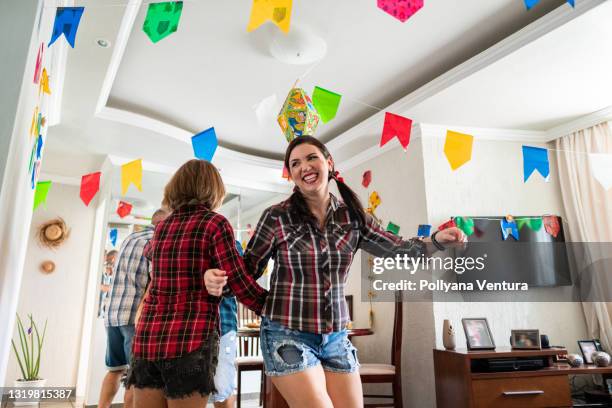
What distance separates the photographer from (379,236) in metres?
1.52

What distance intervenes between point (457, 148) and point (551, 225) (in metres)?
1.08

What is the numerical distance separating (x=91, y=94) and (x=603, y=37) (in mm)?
3499

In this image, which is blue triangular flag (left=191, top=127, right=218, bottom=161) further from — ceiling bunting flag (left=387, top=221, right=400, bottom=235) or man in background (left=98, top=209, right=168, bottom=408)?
ceiling bunting flag (left=387, top=221, right=400, bottom=235)

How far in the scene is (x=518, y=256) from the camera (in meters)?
3.37

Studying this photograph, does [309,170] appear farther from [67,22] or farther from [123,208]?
[123,208]

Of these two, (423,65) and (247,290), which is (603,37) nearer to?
(423,65)

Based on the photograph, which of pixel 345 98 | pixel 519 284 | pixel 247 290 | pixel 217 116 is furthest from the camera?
pixel 217 116

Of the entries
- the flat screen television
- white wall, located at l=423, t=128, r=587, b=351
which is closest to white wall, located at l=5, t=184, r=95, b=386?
white wall, located at l=423, t=128, r=587, b=351

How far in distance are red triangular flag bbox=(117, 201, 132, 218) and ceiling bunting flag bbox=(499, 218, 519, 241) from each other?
12.2 ft

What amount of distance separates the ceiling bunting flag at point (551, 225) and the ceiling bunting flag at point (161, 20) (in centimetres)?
325

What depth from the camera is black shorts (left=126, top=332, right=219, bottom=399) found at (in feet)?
3.69

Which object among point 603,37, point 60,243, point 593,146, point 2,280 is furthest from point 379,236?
point 60,243

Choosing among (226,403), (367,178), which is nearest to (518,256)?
(367,178)

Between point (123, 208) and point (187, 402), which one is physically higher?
point (123, 208)
